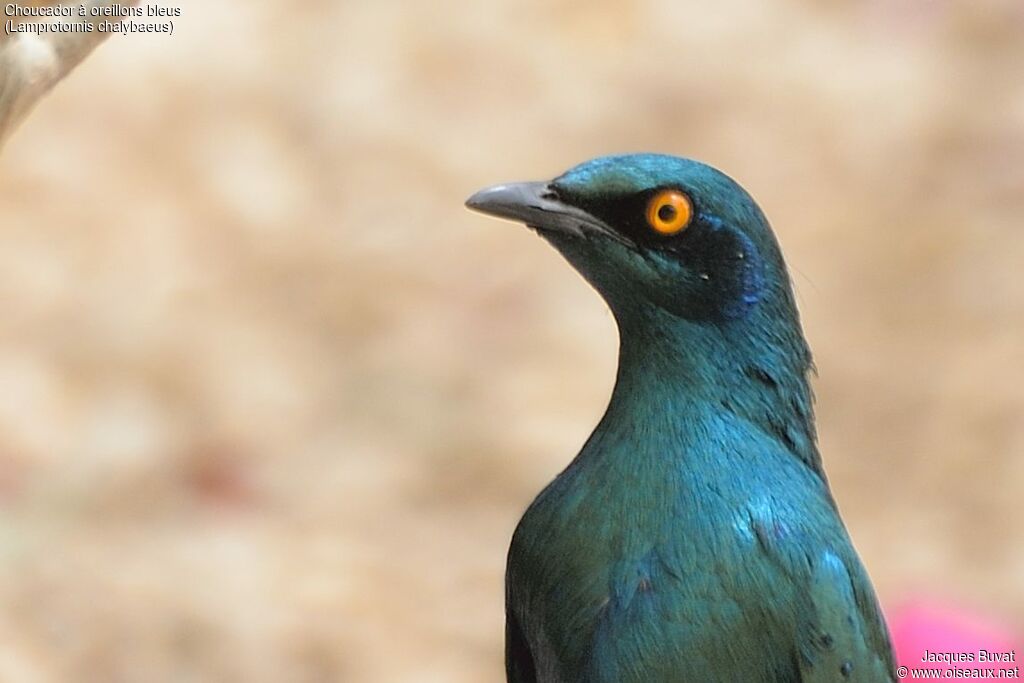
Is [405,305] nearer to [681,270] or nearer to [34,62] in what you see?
[34,62]

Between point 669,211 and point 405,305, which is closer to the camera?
point 669,211

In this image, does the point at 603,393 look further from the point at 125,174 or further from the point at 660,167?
the point at 660,167

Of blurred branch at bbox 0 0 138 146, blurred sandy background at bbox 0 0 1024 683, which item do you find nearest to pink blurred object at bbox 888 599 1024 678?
blurred sandy background at bbox 0 0 1024 683

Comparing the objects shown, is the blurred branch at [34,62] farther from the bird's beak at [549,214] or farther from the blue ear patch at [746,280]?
the blue ear patch at [746,280]

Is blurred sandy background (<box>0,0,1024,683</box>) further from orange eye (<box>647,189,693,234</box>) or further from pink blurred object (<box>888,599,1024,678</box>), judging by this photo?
orange eye (<box>647,189,693,234</box>)

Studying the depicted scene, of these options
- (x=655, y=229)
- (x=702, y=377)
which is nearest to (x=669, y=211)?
(x=655, y=229)

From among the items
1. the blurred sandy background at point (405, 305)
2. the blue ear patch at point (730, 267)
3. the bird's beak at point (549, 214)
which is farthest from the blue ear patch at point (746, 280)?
the blurred sandy background at point (405, 305)

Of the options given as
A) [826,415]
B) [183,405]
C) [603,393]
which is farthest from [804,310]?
[183,405]
